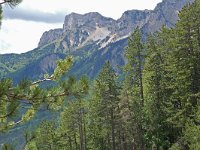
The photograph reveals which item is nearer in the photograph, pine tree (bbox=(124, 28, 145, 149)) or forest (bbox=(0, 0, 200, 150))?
forest (bbox=(0, 0, 200, 150))

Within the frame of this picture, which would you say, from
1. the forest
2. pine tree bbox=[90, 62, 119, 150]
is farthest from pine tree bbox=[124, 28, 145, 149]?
pine tree bbox=[90, 62, 119, 150]

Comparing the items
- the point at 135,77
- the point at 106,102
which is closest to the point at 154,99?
the point at 135,77

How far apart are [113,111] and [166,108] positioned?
14586mm

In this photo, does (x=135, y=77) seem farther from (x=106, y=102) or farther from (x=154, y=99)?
(x=154, y=99)

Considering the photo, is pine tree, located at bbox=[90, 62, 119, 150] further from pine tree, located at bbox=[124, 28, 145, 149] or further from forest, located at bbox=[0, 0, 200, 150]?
pine tree, located at bbox=[124, 28, 145, 149]

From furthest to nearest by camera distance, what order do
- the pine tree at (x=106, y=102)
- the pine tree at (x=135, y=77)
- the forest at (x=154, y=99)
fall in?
1. the pine tree at (x=106, y=102)
2. the pine tree at (x=135, y=77)
3. the forest at (x=154, y=99)

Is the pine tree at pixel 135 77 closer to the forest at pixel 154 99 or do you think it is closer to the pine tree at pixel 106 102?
the forest at pixel 154 99

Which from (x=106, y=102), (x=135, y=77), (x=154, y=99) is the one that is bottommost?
(x=106, y=102)

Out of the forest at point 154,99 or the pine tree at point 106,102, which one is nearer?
the forest at point 154,99

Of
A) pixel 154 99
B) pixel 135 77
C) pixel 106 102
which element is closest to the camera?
pixel 154 99

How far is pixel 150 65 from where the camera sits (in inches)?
1919

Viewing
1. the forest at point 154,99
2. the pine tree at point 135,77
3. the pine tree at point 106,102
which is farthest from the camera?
the pine tree at point 106,102

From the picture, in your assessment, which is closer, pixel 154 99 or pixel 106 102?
pixel 154 99

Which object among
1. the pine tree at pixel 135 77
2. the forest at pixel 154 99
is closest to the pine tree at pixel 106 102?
the forest at pixel 154 99
